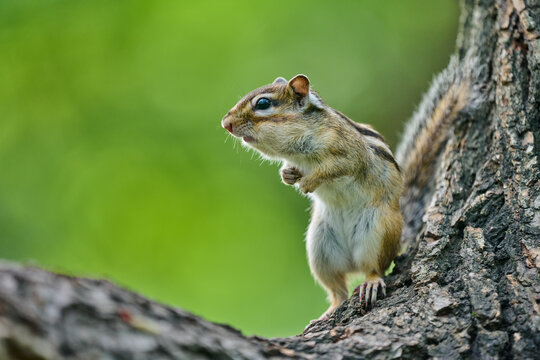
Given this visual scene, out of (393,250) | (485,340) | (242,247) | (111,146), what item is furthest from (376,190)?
(111,146)

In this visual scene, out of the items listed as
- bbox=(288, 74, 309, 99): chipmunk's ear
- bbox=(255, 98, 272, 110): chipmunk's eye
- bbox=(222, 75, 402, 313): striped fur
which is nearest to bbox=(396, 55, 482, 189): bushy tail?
bbox=(222, 75, 402, 313): striped fur

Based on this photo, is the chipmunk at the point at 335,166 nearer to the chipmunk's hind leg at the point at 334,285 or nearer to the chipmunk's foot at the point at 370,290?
the chipmunk's hind leg at the point at 334,285

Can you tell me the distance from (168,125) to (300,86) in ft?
12.8

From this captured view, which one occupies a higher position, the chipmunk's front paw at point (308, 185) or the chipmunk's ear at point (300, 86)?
the chipmunk's ear at point (300, 86)

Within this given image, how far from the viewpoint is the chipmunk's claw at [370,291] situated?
3129 millimetres

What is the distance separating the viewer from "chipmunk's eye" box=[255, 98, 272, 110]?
4039 mm

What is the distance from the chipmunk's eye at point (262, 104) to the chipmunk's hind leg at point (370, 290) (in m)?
1.28

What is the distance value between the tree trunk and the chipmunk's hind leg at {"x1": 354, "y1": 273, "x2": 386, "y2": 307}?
Answer: 0.05 meters

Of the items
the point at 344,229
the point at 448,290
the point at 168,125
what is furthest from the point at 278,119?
the point at 168,125

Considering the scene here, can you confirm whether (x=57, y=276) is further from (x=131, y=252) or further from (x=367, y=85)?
(x=367, y=85)

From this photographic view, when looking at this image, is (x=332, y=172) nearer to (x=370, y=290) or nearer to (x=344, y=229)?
(x=344, y=229)

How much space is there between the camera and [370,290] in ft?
10.7

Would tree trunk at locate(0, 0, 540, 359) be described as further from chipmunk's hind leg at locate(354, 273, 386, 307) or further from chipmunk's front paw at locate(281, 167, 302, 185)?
chipmunk's front paw at locate(281, 167, 302, 185)

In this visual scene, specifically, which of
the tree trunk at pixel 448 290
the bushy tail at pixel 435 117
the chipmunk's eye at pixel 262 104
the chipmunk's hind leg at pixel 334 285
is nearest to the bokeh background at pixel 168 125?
the bushy tail at pixel 435 117
